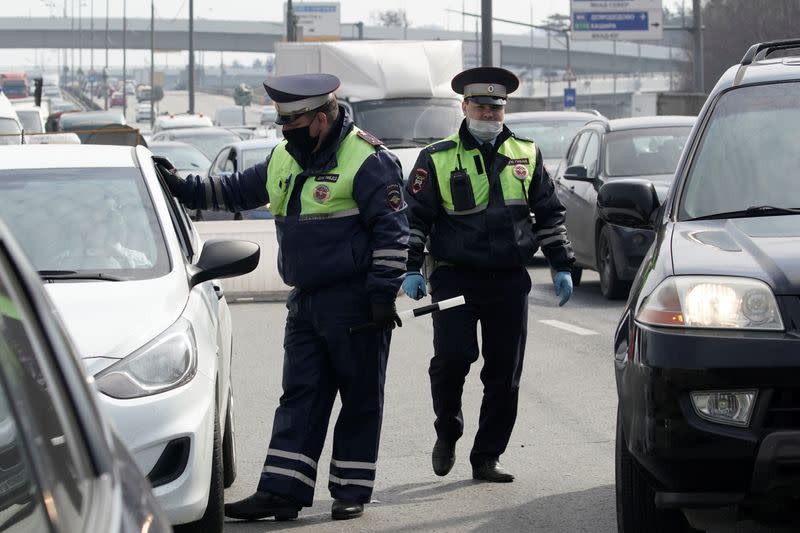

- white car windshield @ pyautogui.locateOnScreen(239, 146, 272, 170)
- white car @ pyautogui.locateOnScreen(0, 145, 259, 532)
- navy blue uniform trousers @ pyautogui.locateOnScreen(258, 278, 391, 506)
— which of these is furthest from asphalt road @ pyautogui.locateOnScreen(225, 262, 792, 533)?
white car windshield @ pyautogui.locateOnScreen(239, 146, 272, 170)

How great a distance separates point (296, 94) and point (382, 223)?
0.58 meters

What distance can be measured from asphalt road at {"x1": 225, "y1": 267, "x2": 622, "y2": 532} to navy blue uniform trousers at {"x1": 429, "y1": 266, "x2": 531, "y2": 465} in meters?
0.25

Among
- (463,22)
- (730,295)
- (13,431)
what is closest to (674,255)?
(730,295)

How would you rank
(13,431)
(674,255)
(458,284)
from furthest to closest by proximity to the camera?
(458,284), (674,255), (13,431)

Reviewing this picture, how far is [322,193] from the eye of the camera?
6.03 metres

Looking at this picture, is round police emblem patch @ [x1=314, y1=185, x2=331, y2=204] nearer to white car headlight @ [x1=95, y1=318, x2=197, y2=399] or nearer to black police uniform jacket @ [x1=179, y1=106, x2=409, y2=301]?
black police uniform jacket @ [x1=179, y1=106, x2=409, y2=301]

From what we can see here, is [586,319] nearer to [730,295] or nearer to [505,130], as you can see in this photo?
[505,130]

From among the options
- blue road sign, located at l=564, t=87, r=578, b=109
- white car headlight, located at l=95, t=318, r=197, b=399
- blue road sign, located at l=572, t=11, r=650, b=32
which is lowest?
white car headlight, located at l=95, t=318, r=197, b=399

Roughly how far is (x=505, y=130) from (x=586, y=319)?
676 cm

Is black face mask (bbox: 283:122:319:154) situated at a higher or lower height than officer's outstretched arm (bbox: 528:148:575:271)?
higher

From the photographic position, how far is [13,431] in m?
2.28

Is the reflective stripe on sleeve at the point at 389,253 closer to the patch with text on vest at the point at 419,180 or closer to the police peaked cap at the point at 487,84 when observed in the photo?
the patch with text on vest at the point at 419,180

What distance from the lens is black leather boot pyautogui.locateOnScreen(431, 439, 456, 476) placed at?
22.6ft

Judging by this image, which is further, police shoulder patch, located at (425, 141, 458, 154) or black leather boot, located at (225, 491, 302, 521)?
police shoulder patch, located at (425, 141, 458, 154)
